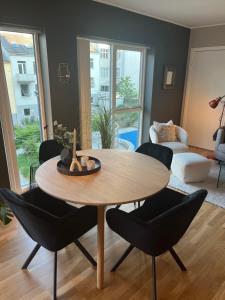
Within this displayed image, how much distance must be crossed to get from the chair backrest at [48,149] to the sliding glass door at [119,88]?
103cm

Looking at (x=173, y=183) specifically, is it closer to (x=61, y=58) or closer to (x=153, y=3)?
(x=61, y=58)

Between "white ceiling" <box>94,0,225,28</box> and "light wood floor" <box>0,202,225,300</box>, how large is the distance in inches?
114

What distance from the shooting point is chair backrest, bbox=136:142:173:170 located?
7.46ft

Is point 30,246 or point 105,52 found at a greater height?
point 105,52

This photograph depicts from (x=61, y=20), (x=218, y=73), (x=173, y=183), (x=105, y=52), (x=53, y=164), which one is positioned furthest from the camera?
(x=218, y=73)

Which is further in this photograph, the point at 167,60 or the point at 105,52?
the point at 167,60

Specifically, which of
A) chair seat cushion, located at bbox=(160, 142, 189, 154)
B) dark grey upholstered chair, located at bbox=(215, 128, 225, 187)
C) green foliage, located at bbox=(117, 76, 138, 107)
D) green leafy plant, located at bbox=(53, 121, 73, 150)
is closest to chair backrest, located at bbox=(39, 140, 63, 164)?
green leafy plant, located at bbox=(53, 121, 73, 150)

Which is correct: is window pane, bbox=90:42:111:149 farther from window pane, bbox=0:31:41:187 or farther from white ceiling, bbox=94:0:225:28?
window pane, bbox=0:31:41:187

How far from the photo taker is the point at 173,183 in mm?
3283

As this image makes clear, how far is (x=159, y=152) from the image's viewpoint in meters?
2.36

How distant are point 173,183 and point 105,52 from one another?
7.39 ft

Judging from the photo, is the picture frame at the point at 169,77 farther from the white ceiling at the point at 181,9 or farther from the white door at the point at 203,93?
the white ceiling at the point at 181,9

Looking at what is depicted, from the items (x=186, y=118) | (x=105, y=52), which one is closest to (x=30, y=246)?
(x=105, y=52)

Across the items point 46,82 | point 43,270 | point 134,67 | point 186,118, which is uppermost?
point 134,67
